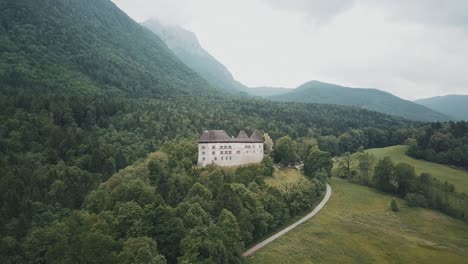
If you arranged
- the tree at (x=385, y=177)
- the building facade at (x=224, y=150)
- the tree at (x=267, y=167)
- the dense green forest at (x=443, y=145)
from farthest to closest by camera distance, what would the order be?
the dense green forest at (x=443, y=145) < the tree at (x=385, y=177) < the tree at (x=267, y=167) < the building facade at (x=224, y=150)

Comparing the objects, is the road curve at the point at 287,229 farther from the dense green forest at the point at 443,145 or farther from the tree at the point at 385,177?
the dense green forest at the point at 443,145

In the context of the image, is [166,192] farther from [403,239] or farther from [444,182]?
[444,182]

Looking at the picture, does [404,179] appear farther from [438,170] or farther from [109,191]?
[109,191]

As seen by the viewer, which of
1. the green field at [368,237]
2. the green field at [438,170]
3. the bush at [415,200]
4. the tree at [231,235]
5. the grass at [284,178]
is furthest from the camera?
the green field at [438,170]

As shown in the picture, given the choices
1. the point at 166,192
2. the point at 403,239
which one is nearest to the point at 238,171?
the point at 166,192

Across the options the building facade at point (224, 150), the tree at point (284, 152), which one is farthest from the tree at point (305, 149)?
the building facade at point (224, 150)

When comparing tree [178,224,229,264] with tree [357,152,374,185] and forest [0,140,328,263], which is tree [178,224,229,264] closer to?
forest [0,140,328,263]

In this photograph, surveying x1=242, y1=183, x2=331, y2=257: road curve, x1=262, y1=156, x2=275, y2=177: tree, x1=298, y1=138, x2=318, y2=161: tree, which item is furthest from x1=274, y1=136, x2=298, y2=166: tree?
x1=242, y1=183, x2=331, y2=257: road curve
